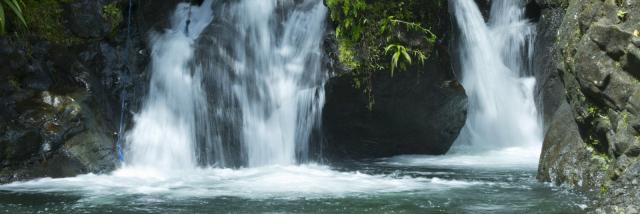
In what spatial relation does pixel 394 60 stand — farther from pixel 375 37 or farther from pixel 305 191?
pixel 305 191

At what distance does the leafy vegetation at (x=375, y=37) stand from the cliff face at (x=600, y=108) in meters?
2.85

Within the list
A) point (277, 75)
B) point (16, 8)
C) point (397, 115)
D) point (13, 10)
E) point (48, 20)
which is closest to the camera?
point (16, 8)

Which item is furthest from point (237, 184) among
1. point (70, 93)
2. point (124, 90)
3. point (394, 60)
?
point (394, 60)

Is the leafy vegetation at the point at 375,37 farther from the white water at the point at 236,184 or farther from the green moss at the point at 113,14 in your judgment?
the green moss at the point at 113,14

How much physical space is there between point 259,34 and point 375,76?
6.56ft

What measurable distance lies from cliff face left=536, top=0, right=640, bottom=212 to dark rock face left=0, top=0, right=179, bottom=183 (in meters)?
5.69

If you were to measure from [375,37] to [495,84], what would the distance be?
389 cm

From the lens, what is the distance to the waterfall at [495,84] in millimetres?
12945

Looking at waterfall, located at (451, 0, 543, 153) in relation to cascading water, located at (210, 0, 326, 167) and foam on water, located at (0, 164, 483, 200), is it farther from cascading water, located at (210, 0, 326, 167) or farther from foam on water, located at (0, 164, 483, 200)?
foam on water, located at (0, 164, 483, 200)

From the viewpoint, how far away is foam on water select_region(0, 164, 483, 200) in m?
7.54

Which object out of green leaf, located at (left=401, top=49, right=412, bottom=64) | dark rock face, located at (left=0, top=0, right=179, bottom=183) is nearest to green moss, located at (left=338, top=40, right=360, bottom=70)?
green leaf, located at (left=401, top=49, right=412, bottom=64)

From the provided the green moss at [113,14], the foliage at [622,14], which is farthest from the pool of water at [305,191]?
the green moss at [113,14]

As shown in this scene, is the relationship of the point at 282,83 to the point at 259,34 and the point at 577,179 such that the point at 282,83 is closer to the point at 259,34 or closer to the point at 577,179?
the point at 259,34

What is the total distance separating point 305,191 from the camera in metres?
7.64
